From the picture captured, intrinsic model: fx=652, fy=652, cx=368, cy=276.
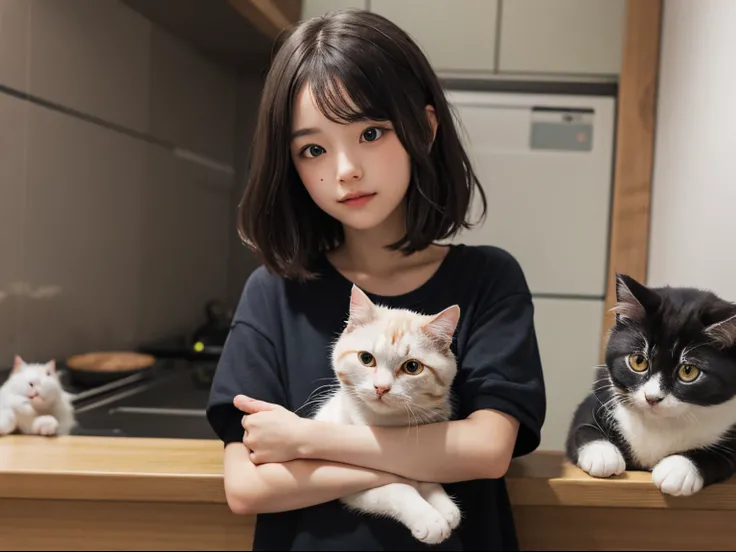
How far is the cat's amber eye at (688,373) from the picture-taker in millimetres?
762

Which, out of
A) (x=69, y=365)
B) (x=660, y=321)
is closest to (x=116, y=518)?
(x=69, y=365)

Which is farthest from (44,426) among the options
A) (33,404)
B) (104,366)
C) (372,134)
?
(372,134)

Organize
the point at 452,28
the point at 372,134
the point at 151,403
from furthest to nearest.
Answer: the point at 452,28 < the point at 151,403 < the point at 372,134

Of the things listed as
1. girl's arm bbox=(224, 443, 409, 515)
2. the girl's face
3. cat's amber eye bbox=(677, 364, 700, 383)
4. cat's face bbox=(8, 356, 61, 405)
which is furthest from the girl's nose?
cat's face bbox=(8, 356, 61, 405)

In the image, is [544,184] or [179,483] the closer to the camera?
[179,483]

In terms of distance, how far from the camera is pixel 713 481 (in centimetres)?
81

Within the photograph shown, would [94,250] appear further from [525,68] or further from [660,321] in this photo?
[660,321]

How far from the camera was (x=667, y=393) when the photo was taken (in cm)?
77

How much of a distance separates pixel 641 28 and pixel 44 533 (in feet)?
4.51

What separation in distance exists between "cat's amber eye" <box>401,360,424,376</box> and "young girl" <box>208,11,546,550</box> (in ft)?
0.24

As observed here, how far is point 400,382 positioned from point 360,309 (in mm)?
103

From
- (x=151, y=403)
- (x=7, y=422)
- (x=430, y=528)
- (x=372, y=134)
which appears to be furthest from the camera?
(x=151, y=403)

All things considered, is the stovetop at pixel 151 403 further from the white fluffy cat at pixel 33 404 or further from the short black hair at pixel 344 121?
the short black hair at pixel 344 121

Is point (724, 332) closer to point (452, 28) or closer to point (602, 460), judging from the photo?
point (602, 460)
